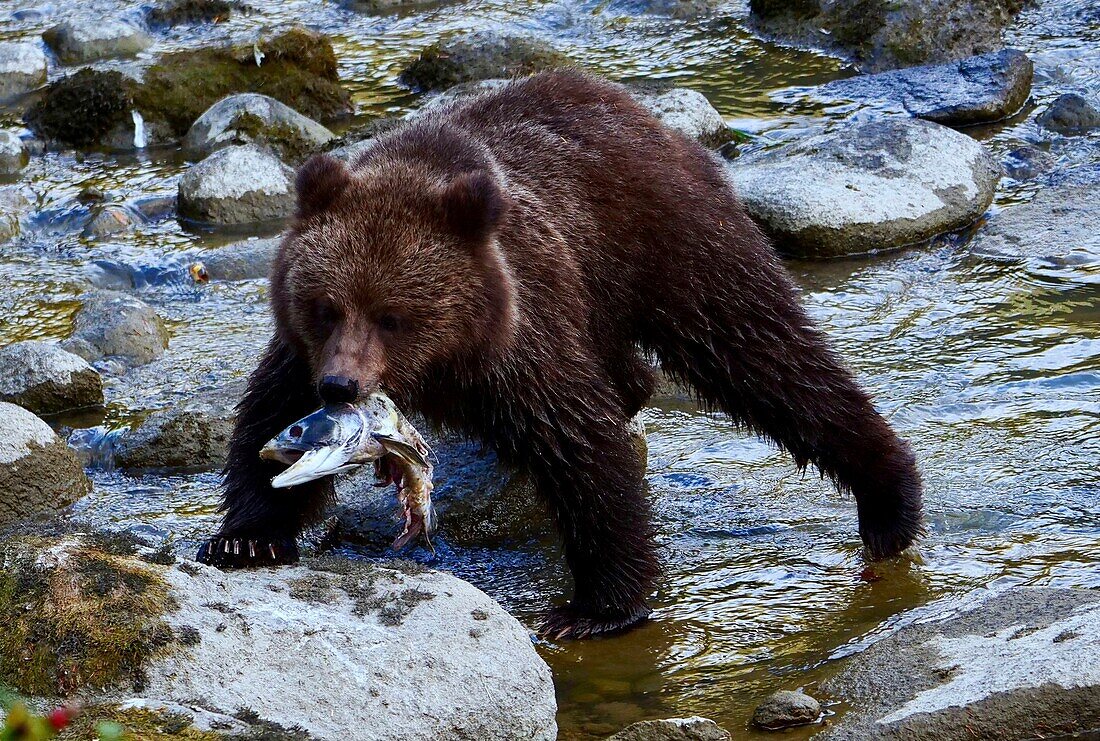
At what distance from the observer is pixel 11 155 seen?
14.3 m

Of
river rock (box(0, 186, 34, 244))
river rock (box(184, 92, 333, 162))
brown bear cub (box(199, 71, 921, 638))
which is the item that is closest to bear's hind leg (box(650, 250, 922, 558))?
brown bear cub (box(199, 71, 921, 638))

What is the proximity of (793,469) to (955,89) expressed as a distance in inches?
269

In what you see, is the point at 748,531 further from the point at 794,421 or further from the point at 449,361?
the point at 449,361

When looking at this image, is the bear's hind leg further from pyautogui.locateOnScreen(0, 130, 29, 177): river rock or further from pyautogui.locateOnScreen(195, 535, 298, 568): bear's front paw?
pyautogui.locateOnScreen(0, 130, 29, 177): river rock

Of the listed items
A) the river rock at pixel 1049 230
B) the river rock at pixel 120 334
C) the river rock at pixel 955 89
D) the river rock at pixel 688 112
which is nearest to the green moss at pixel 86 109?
the river rock at pixel 120 334

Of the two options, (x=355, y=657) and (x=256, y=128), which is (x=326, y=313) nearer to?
(x=355, y=657)

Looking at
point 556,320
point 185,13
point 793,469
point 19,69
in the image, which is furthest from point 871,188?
point 185,13

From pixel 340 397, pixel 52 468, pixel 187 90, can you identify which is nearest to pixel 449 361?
pixel 340 397

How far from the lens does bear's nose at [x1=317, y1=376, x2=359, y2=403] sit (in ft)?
17.6

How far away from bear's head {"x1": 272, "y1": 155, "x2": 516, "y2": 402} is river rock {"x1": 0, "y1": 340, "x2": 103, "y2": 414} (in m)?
3.76

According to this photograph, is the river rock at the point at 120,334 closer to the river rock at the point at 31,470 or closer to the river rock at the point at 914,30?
the river rock at the point at 31,470

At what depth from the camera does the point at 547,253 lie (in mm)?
6309

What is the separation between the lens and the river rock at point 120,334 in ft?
32.6

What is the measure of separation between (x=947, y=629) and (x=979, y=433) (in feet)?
7.92
